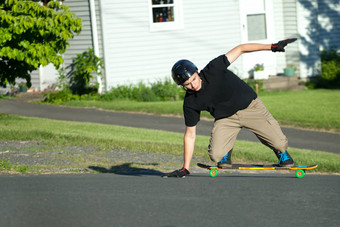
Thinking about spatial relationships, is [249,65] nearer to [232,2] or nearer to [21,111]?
[232,2]

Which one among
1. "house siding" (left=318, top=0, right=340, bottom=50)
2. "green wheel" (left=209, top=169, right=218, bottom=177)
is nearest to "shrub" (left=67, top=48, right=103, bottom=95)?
"house siding" (left=318, top=0, right=340, bottom=50)

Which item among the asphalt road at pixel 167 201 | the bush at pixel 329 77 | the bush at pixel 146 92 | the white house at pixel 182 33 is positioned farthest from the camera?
the bush at pixel 329 77

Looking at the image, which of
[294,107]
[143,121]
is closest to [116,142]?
[143,121]

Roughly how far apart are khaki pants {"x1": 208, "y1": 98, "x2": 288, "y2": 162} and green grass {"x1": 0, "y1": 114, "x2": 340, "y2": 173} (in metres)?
2.48

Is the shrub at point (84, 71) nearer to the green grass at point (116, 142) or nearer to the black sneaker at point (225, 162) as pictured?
the green grass at point (116, 142)

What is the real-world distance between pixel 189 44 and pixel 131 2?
2.40 metres

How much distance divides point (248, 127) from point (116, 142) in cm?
468

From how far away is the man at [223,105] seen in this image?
25.0ft

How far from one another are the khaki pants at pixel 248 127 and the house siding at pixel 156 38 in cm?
1310

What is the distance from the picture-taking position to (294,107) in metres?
18.1

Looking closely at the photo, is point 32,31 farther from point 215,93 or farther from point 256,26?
point 256,26

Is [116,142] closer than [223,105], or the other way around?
[223,105]

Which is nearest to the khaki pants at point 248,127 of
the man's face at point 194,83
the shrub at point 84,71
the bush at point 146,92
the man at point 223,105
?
the man at point 223,105

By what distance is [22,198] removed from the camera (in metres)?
6.90
